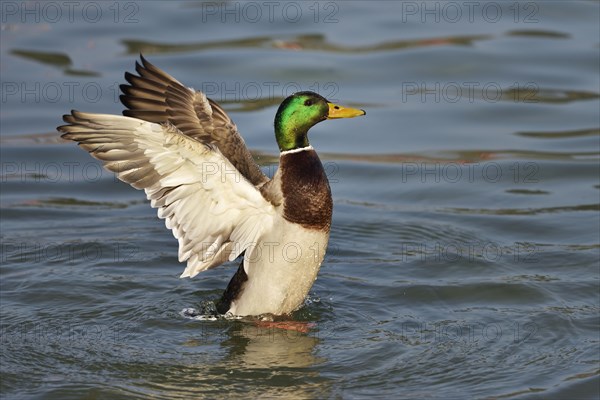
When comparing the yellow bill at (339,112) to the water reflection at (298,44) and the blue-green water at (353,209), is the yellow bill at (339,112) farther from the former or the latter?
the water reflection at (298,44)

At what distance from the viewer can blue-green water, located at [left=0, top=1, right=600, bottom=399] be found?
278 inches

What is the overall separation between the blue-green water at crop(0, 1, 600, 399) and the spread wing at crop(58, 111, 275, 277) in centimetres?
64

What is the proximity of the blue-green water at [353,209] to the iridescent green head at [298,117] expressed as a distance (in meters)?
1.27

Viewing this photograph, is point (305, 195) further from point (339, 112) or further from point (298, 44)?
point (298, 44)

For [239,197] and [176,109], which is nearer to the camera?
[239,197]

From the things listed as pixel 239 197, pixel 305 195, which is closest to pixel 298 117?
pixel 305 195

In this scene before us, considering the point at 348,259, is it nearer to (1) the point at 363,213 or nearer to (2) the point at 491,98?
(1) the point at 363,213

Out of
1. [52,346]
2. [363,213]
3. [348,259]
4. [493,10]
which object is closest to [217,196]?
[52,346]

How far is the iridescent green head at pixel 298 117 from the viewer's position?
A: 7.57m

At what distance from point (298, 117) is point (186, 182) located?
925 mm

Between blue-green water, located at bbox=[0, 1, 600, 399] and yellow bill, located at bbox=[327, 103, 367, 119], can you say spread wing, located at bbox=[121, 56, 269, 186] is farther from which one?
blue-green water, located at bbox=[0, 1, 600, 399]

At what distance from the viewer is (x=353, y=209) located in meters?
10.1

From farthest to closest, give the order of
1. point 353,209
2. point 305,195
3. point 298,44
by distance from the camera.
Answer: point 298,44 < point 353,209 < point 305,195

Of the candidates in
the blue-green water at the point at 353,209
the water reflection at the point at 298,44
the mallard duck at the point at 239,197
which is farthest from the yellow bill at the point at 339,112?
the water reflection at the point at 298,44
